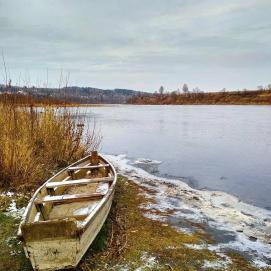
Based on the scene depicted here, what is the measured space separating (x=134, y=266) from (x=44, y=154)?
15.5 ft

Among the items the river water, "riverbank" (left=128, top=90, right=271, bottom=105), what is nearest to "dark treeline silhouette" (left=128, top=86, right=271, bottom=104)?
"riverbank" (left=128, top=90, right=271, bottom=105)

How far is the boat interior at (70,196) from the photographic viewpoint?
4.48 m

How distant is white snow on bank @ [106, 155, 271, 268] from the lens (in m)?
4.50

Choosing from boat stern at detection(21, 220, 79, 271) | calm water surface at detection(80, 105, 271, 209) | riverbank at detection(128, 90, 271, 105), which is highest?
riverbank at detection(128, 90, 271, 105)

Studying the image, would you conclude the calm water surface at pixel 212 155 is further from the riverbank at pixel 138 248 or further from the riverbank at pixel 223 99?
the riverbank at pixel 223 99

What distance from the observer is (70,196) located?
15.8ft

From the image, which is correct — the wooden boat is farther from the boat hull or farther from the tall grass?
the tall grass

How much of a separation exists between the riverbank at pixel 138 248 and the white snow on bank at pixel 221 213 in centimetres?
18

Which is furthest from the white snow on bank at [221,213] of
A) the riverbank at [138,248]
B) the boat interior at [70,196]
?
the boat interior at [70,196]

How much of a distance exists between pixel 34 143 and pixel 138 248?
444 centimetres

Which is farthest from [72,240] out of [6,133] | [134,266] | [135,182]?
[135,182]

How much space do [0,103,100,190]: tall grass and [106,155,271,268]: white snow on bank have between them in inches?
79.6

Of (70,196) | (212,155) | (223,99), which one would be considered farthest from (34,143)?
(223,99)

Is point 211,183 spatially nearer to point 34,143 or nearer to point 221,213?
point 221,213
